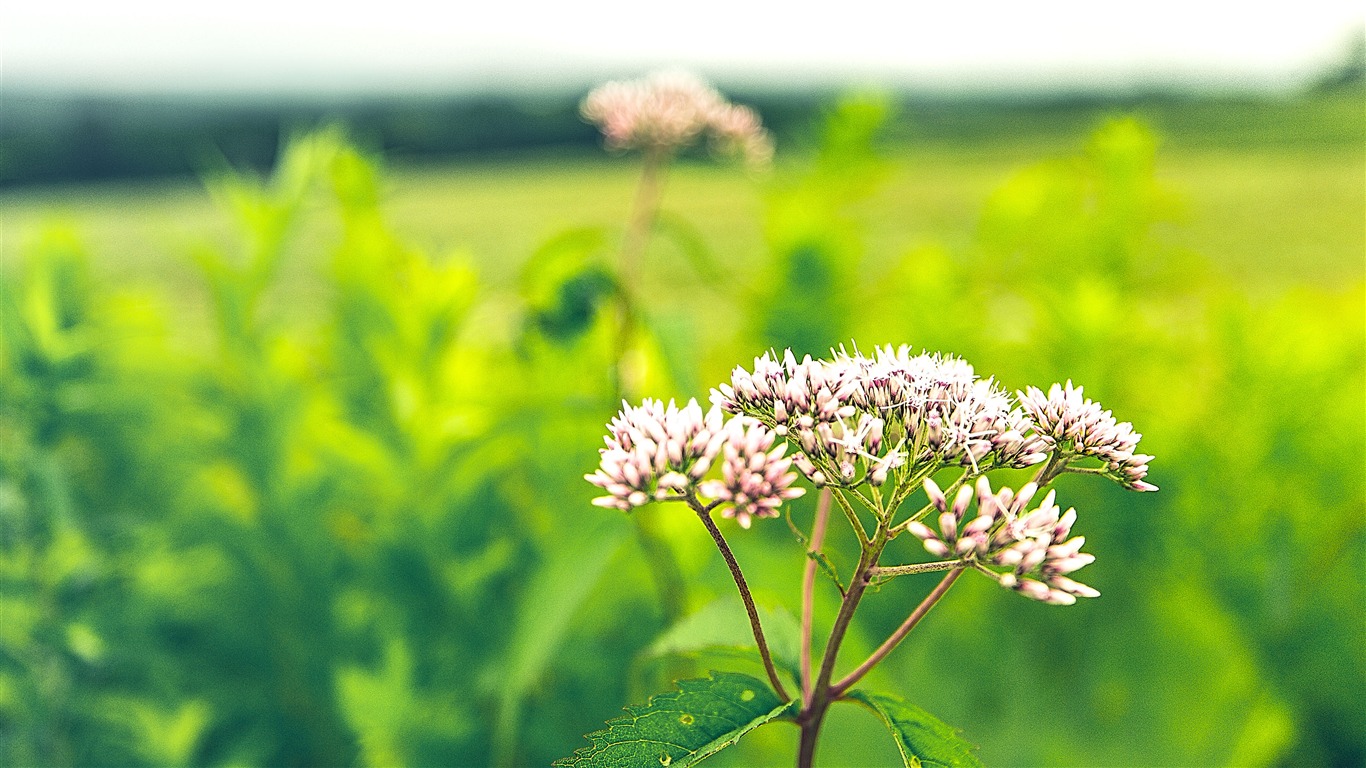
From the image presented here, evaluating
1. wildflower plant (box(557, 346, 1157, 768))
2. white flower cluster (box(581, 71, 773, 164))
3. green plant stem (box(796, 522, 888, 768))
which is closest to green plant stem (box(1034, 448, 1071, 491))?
wildflower plant (box(557, 346, 1157, 768))

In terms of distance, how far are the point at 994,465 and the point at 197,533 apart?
1474 millimetres

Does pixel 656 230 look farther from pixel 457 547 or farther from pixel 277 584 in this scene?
pixel 277 584

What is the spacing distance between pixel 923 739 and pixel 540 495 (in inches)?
42.2

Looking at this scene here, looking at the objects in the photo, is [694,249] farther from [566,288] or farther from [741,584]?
[741,584]

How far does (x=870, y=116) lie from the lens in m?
1.72

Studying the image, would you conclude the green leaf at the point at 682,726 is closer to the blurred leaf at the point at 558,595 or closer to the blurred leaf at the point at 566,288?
the blurred leaf at the point at 558,595

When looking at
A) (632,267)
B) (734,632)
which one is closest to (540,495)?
(632,267)

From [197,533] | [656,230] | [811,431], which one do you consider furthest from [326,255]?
[811,431]

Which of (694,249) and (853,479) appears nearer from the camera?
(853,479)

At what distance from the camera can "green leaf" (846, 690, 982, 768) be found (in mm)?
550

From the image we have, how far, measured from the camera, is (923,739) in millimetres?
569

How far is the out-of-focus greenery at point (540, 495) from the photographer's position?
4.43 feet

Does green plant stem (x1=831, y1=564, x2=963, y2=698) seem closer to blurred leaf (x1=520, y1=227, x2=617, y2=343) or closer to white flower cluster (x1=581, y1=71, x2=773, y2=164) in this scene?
blurred leaf (x1=520, y1=227, x2=617, y2=343)

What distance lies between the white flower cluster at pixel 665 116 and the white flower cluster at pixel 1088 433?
1.01 m
